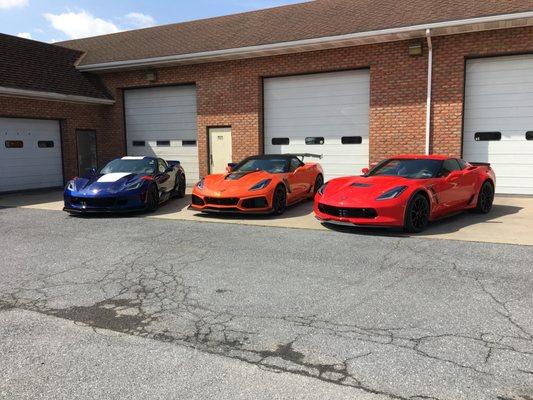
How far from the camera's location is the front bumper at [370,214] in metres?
7.05

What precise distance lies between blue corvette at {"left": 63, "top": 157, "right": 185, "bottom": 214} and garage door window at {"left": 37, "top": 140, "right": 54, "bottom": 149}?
18.9ft

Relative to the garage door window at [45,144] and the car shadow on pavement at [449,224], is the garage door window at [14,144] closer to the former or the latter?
the garage door window at [45,144]

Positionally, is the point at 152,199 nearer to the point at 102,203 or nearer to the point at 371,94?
the point at 102,203

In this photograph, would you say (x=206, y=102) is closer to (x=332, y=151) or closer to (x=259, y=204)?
(x=332, y=151)

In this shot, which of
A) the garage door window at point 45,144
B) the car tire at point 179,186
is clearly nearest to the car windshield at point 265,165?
the car tire at point 179,186

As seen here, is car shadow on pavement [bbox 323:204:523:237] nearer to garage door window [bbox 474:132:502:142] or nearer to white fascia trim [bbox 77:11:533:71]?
garage door window [bbox 474:132:502:142]

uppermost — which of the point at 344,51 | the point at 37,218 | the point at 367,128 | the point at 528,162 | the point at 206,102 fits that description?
the point at 344,51

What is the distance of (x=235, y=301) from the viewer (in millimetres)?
4363

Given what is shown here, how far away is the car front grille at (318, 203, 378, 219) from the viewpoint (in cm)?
716

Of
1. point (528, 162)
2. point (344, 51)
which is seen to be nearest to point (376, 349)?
point (528, 162)

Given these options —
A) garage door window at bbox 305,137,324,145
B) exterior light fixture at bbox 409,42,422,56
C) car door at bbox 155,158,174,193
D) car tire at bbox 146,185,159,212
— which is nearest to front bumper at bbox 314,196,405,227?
car tire at bbox 146,185,159,212

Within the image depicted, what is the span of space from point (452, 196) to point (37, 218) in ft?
25.4

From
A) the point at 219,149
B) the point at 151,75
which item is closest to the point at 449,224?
the point at 219,149

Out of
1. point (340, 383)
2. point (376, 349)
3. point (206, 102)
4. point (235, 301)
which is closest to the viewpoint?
point (340, 383)
